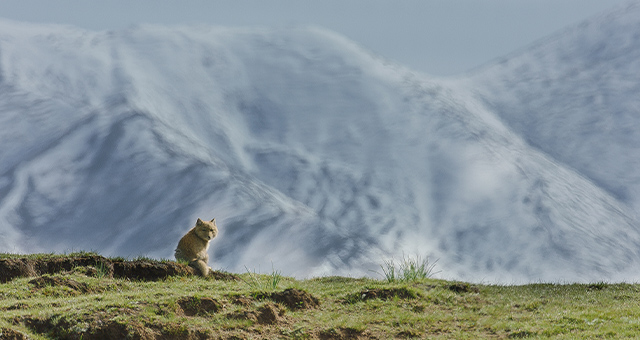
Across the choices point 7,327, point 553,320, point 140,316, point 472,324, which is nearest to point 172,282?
point 140,316

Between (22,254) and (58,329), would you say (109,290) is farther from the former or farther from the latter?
(22,254)

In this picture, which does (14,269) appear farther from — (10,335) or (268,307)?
(268,307)

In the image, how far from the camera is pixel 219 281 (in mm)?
13602

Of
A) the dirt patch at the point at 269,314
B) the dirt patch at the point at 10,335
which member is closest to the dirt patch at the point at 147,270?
the dirt patch at the point at 269,314

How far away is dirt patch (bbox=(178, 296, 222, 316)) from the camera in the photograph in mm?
10219

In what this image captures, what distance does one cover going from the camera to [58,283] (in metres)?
12.0

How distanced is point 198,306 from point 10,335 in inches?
104

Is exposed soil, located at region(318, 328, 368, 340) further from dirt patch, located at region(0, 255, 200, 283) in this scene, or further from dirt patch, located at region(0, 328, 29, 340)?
dirt patch, located at region(0, 255, 200, 283)

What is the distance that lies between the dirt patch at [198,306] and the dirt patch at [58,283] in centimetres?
256

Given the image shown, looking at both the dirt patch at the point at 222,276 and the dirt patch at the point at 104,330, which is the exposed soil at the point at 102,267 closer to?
the dirt patch at the point at 222,276

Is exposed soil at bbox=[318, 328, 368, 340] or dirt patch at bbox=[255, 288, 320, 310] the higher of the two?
dirt patch at bbox=[255, 288, 320, 310]

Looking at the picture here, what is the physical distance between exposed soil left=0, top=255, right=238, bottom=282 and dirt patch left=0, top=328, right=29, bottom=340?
14.1 ft

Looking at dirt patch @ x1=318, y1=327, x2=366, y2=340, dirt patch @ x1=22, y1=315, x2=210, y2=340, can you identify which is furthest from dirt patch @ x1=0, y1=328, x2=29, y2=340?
dirt patch @ x1=318, y1=327, x2=366, y2=340

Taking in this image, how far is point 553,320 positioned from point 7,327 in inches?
313
